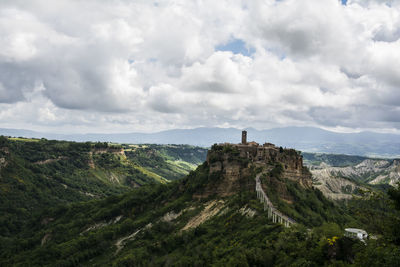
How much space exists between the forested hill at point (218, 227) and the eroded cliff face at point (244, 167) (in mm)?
365

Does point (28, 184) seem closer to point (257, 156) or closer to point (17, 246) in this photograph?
point (17, 246)

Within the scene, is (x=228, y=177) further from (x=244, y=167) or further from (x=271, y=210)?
(x=271, y=210)

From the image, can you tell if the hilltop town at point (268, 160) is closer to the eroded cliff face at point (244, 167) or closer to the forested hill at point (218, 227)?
the eroded cliff face at point (244, 167)

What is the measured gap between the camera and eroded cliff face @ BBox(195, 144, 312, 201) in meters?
93.9

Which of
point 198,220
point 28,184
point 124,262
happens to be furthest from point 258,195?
point 28,184

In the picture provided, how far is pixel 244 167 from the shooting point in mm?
96562

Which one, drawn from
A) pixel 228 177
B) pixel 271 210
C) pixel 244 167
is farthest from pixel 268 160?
pixel 271 210

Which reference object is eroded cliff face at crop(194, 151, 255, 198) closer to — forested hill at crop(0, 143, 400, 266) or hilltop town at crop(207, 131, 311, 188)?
hilltop town at crop(207, 131, 311, 188)

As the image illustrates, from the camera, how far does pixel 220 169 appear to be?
102 metres

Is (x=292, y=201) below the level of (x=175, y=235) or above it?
above

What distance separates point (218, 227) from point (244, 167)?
1029 inches

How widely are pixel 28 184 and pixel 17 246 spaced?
7510cm

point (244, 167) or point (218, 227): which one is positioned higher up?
point (244, 167)

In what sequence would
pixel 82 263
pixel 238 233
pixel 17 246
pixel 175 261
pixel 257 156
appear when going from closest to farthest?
1. pixel 238 233
2. pixel 175 261
3. pixel 82 263
4. pixel 257 156
5. pixel 17 246
